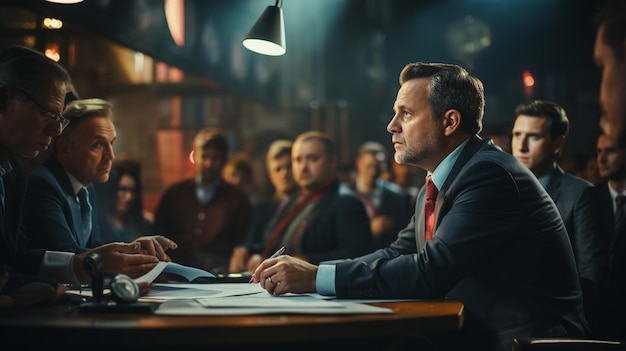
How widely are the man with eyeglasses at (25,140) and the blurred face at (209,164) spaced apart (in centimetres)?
312

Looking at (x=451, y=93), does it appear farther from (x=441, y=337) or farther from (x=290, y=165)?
(x=290, y=165)

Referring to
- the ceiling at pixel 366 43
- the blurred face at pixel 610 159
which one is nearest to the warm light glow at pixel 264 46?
the ceiling at pixel 366 43

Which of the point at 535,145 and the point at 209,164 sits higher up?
the point at 535,145

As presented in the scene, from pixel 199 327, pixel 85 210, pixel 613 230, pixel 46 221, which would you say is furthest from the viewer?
pixel 613 230

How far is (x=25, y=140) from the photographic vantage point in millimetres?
2352

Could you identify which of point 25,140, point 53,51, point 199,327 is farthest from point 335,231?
point 199,327

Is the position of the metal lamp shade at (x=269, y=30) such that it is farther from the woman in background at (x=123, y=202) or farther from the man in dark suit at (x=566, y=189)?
the woman in background at (x=123, y=202)

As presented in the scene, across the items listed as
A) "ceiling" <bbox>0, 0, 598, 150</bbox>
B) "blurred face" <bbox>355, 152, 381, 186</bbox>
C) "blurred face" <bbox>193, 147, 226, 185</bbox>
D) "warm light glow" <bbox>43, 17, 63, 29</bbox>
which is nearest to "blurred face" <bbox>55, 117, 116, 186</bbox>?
"warm light glow" <bbox>43, 17, 63, 29</bbox>

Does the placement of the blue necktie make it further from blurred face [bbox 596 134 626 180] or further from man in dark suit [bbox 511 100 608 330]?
blurred face [bbox 596 134 626 180]

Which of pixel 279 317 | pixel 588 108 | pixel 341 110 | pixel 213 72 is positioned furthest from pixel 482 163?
pixel 341 110

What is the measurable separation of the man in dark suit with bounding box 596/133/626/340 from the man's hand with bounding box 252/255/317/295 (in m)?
1.86

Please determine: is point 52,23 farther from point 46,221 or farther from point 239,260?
point 239,260

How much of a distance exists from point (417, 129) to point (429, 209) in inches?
13.0

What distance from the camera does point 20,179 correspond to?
7.97 ft
